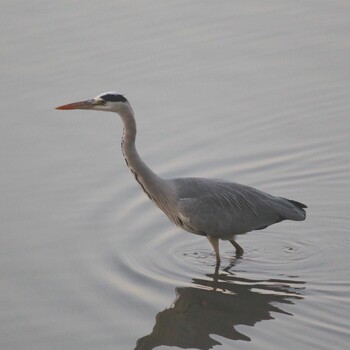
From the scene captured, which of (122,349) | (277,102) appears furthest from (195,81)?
(122,349)

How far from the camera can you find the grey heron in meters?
8.67

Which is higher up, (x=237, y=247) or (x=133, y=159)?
(x=133, y=159)

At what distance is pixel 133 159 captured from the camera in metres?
8.57

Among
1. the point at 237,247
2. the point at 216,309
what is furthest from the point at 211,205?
the point at 216,309

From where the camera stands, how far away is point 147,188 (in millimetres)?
8758

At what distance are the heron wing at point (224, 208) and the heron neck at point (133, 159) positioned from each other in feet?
0.78

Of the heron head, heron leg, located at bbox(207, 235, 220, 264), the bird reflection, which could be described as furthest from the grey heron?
the bird reflection

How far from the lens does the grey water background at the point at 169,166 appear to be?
7531 millimetres

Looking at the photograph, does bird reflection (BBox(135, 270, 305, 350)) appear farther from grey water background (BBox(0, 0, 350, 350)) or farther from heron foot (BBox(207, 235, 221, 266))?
heron foot (BBox(207, 235, 221, 266))

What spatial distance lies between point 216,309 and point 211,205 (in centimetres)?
128

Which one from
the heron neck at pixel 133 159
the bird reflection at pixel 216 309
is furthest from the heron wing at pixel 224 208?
the bird reflection at pixel 216 309

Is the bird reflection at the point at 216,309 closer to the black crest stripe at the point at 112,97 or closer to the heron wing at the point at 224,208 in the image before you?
the heron wing at the point at 224,208

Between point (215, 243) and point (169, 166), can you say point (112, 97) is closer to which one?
point (215, 243)

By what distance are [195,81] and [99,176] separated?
2282 mm
